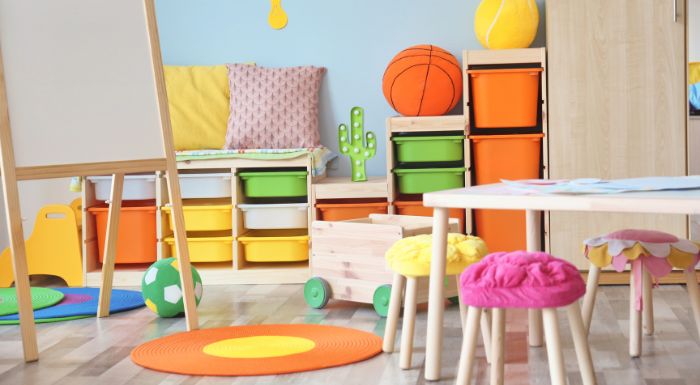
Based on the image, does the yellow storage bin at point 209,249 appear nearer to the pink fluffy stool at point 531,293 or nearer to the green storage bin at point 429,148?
the green storage bin at point 429,148

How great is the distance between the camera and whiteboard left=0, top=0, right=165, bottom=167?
2762mm

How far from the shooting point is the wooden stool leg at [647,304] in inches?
98.0

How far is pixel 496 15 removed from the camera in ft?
12.3

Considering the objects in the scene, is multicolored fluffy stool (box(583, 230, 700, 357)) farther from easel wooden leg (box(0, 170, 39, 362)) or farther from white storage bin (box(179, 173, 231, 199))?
white storage bin (box(179, 173, 231, 199))

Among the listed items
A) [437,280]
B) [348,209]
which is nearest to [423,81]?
[348,209]

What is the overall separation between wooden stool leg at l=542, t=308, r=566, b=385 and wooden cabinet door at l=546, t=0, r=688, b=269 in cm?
197

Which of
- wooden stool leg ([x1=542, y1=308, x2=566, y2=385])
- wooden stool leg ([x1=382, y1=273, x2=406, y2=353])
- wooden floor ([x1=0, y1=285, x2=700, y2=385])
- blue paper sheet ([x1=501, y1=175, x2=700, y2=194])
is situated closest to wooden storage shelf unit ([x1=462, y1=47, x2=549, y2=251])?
wooden floor ([x1=0, y1=285, x2=700, y2=385])

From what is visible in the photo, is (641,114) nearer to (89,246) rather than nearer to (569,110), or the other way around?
(569,110)

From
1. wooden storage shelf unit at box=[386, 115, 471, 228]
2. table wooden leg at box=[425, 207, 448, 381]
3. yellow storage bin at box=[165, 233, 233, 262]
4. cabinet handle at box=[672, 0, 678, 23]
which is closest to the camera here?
table wooden leg at box=[425, 207, 448, 381]

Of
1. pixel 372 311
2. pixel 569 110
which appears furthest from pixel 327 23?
pixel 372 311

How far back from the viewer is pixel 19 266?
8.64 ft

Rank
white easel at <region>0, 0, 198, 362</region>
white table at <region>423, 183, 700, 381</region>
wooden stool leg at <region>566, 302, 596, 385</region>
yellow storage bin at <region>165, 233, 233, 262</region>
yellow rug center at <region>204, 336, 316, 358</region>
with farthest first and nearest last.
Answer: yellow storage bin at <region>165, 233, 233, 262</region>
white easel at <region>0, 0, 198, 362</region>
yellow rug center at <region>204, 336, 316, 358</region>
wooden stool leg at <region>566, 302, 596, 385</region>
white table at <region>423, 183, 700, 381</region>

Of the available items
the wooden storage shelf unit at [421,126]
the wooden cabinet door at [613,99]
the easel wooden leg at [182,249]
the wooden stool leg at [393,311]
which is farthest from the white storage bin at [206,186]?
the wooden stool leg at [393,311]

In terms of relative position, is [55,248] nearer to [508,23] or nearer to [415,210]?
[415,210]
